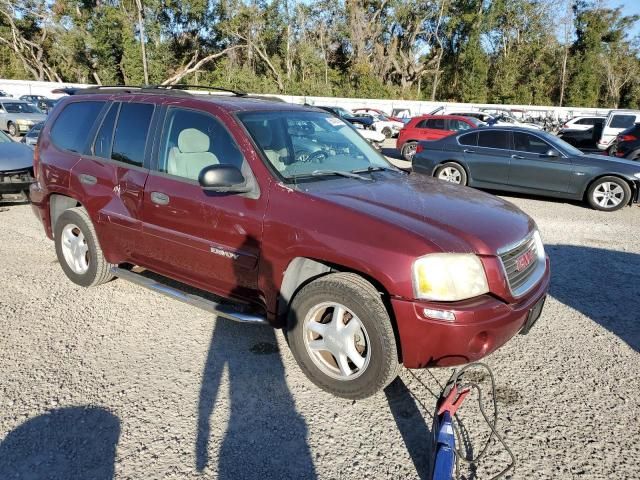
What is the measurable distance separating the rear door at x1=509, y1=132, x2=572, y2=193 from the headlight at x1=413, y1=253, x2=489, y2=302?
7861 millimetres

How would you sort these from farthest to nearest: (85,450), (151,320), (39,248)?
(39,248) < (151,320) < (85,450)

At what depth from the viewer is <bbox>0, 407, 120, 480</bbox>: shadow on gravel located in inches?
96.2

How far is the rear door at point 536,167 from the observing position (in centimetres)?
952

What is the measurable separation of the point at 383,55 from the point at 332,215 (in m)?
56.2

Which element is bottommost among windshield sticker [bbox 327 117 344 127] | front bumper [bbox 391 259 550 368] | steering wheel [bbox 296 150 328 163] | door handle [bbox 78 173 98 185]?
front bumper [bbox 391 259 550 368]

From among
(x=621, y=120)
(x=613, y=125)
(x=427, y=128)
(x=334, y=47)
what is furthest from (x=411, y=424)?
(x=334, y=47)

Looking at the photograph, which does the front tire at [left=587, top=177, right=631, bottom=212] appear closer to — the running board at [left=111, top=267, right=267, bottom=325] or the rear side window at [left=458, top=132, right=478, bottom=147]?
the rear side window at [left=458, top=132, right=478, bottom=147]

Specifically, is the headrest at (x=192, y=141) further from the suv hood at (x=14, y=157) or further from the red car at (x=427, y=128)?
the red car at (x=427, y=128)

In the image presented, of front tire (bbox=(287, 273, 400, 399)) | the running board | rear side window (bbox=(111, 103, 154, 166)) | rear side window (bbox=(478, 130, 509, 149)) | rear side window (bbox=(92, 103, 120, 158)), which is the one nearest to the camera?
front tire (bbox=(287, 273, 400, 399))

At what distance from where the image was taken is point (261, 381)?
10.7 ft

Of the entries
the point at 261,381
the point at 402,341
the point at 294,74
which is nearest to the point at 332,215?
the point at 402,341

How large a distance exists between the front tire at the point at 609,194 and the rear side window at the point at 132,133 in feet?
27.8

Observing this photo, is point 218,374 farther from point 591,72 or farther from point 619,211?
point 591,72

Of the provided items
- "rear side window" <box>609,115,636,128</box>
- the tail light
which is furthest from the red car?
the tail light
